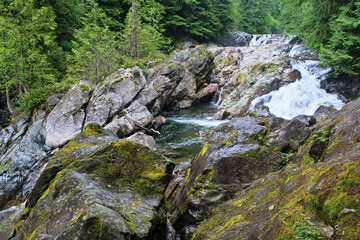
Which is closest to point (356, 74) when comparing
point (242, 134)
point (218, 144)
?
point (242, 134)

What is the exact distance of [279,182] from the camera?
126 inches

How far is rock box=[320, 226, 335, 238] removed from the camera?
1.60 m

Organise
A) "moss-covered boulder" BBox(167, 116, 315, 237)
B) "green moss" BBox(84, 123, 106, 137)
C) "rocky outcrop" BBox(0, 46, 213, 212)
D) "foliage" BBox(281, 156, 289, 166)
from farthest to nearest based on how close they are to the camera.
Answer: "rocky outcrop" BBox(0, 46, 213, 212)
"green moss" BBox(84, 123, 106, 137)
"foliage" BBox(281, 156, 289, 166)
"moss-covered boulder" BBox(167, 116, 315, 237)

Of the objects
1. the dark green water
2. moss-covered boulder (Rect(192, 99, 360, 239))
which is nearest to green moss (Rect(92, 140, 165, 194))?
moss-covered boulder (Rect(192, 99, 360, 239))

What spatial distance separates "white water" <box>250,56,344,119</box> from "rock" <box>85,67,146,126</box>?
8.00 metres

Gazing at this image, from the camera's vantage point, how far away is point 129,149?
4.97 m

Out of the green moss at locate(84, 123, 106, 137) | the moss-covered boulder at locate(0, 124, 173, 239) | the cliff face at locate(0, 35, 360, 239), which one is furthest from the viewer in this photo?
the green moss at locate(84, 123, 106, 137)

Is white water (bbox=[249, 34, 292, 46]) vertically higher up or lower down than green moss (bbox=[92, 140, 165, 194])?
higher up

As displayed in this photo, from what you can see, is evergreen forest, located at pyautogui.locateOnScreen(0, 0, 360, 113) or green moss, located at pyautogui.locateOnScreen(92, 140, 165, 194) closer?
green moss, located at pyautogui.locateOnScreen(92, 140, 165, 194)

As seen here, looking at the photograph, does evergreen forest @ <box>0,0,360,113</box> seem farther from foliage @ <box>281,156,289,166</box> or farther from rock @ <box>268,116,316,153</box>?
foliage @ <box>281,156,289,166</box>

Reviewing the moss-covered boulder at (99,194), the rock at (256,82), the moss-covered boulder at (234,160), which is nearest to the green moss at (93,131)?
the moss-covered boulder at (99,194)

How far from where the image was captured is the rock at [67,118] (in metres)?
10.7

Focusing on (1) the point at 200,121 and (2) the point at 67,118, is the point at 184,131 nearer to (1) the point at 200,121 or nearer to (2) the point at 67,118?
(1) the point at 200,121

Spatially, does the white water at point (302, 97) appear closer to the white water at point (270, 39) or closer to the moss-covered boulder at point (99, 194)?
the moss-covered boulder at point (99, 194)
